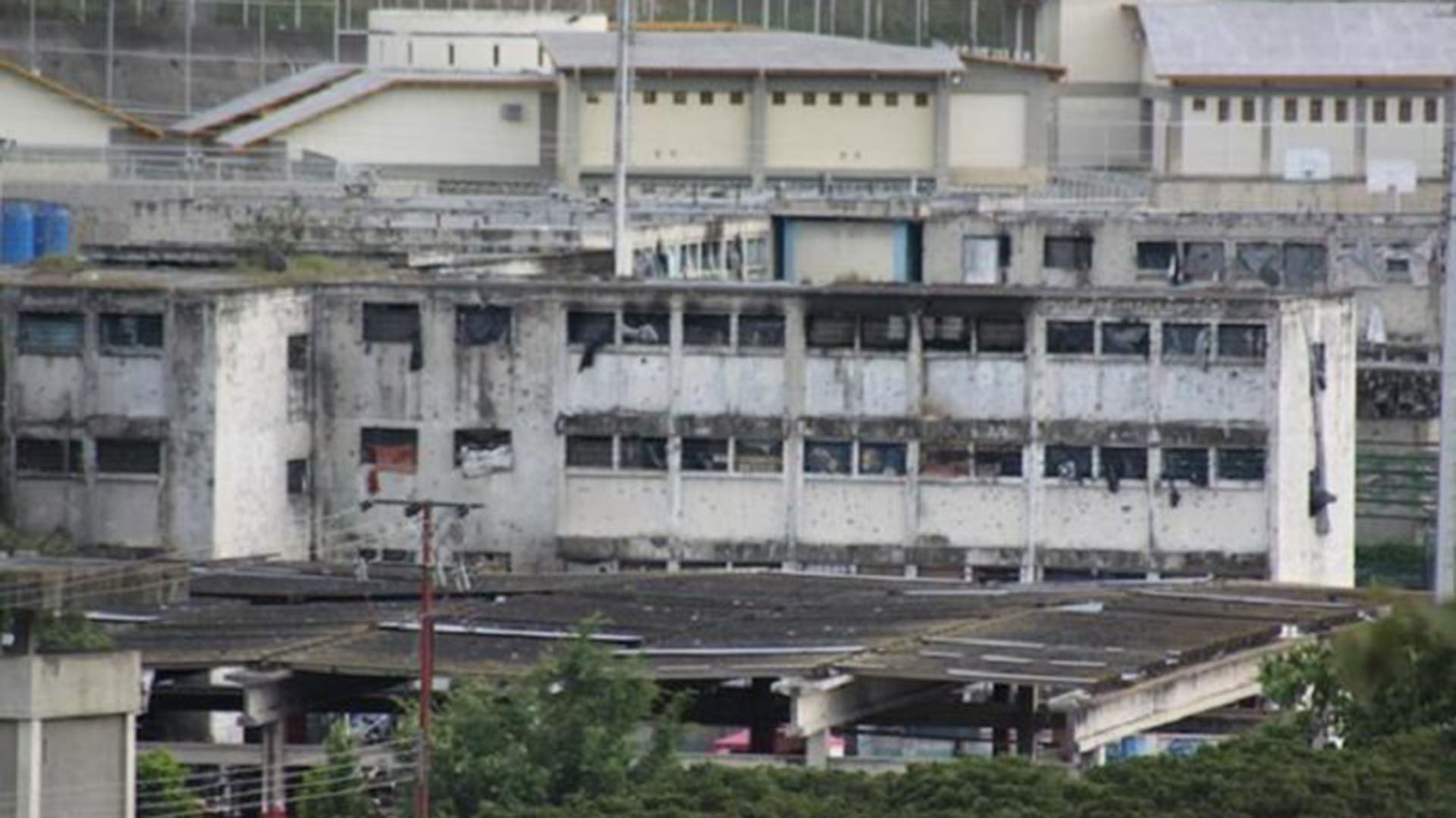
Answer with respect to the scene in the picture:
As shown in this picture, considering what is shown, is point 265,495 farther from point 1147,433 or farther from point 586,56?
point 586,56

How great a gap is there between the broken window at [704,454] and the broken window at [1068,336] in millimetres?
3246

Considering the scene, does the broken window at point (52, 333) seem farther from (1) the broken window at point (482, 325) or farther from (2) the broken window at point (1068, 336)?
(2) the broken window at point (1068, 336)

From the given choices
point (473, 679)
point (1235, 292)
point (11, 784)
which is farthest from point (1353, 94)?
point (11, 784)

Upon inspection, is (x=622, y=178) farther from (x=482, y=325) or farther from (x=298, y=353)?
(x=298, y=353)

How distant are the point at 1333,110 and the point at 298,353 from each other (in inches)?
1463

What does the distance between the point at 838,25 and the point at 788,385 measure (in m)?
46.4

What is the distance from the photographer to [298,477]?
176 ft

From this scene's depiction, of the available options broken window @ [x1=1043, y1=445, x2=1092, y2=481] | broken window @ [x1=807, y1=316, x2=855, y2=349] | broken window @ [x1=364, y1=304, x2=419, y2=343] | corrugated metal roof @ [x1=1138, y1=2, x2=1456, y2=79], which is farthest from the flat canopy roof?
corrugated metal roof @ [x1=1138, y1=2, x2=1456, y2=79]

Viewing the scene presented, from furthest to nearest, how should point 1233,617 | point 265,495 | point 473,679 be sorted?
point 265,495 < point 1233,617 < point 473,679

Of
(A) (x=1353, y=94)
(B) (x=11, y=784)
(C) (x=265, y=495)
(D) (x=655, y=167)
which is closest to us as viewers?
(B) (x=11, y=784)

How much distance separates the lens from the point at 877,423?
53.8 meters

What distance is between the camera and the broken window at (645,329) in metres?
53.6

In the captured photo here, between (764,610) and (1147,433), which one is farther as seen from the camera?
(1147,433)

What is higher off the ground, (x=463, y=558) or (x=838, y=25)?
(x=838, y=25)
